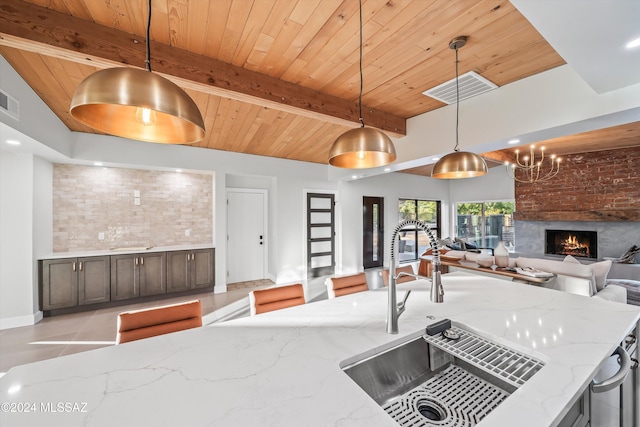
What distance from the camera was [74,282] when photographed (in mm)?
3641

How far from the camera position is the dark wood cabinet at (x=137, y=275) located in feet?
12.8

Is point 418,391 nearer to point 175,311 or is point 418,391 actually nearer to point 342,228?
point 175,311

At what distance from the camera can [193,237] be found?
478 cm

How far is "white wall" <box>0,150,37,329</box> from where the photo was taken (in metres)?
3.20

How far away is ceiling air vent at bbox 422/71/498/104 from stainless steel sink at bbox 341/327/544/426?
2263mm

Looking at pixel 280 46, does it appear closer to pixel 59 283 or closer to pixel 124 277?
pixel 124 277

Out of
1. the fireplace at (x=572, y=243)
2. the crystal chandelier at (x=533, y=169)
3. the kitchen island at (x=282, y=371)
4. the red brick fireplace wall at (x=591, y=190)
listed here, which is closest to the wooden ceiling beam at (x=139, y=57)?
the kitchen island at (x=282, y=371)

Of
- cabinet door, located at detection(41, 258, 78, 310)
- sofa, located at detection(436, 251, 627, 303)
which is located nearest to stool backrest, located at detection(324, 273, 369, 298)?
sofa, located at detection(436, 251, 627, 303)

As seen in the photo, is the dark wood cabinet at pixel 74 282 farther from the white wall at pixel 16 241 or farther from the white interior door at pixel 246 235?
the white interior door at pixel 246 235

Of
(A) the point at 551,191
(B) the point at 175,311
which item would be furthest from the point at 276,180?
(A) the point at 551,191

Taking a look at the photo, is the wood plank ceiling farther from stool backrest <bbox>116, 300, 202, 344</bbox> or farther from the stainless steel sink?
the stainless steel sink

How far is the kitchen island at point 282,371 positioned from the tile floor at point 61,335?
2.44 metres

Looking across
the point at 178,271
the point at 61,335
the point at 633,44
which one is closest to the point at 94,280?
the point at 61,335

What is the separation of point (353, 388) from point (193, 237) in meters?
4.61
